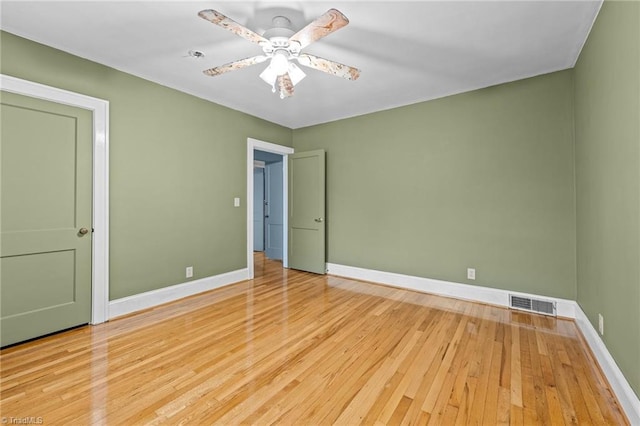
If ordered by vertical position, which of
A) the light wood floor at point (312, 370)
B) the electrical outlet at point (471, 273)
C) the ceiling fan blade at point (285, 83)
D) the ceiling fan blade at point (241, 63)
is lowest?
the light wood floor at point (312, 370)

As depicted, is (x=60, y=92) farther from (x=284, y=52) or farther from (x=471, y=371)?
(x=471, y=371)

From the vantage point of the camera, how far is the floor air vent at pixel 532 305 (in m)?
3.01

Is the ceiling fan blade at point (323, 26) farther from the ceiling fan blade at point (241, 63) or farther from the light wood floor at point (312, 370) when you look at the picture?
the light wood floor at point (312, 370)

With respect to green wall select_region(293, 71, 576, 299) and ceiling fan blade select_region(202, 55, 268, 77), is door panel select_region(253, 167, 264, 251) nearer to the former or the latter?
green wall select_region(293, 71, 576, 299)

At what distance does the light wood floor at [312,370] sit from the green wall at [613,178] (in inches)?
17.6

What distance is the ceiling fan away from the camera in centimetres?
178

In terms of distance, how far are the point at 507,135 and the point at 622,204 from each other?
1813mm

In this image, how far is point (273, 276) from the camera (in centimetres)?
464

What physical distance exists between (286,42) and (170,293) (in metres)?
3.01

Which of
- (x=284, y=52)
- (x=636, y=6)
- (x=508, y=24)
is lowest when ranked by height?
(x=636, y=6)

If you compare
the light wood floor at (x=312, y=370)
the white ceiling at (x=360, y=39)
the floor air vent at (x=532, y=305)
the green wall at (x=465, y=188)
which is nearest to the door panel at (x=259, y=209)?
the green wall at (x=465, y=188)

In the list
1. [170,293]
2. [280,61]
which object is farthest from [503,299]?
[170,293]

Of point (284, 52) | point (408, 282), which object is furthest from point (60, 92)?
point (408, 282)

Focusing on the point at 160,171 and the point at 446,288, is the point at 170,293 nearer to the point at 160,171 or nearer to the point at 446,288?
the point at 160,171
